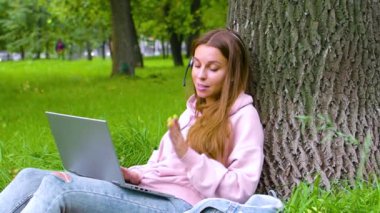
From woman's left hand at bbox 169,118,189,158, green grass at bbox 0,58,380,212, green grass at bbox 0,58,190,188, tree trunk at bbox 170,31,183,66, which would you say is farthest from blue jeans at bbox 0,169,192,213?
tree trunk at bbox 170,31,183,66

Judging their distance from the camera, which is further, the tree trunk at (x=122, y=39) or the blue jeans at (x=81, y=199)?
the tree trunk at (x=122, y=39)

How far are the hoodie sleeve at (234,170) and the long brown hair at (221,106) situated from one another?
0.07 meters

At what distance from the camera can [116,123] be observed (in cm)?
658

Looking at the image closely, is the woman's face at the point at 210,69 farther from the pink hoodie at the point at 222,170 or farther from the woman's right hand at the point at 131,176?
the woman's right hand at the point at 131,176

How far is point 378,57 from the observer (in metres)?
3.87

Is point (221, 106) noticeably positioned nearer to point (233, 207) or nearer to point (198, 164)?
point (198, 164)

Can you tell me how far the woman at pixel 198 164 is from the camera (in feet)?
9.86

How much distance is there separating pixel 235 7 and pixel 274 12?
1.09 feet

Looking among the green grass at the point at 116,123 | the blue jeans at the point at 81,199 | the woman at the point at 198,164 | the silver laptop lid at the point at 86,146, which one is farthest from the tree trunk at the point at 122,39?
the blue jeans at the point at 81,199

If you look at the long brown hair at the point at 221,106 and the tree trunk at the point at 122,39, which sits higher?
the long brown hair at the point at 221,106

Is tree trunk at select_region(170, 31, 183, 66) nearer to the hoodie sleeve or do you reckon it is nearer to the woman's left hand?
the hoodie sleeve

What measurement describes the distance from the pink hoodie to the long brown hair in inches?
1.7

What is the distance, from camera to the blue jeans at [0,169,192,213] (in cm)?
294

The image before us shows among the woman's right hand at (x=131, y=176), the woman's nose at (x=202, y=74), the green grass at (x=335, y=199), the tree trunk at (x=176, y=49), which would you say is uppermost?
the woman's nose at (x=202, y=74)
